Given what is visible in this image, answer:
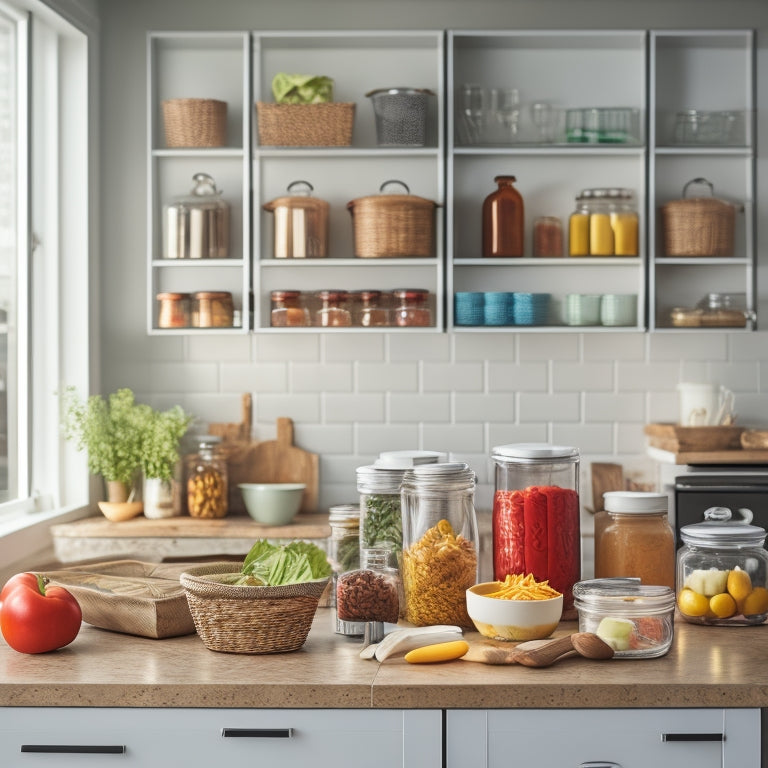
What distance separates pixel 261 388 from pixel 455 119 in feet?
4.79

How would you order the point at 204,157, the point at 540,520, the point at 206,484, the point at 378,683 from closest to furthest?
the point at 378,683 < the point at 540,520 < the point at 206,484 < the point at 204,157

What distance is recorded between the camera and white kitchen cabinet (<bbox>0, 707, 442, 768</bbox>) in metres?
1.74

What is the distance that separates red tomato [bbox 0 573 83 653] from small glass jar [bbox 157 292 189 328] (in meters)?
2.41

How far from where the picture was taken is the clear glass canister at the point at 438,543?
6.71 feet

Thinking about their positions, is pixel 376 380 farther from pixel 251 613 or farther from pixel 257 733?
pixel 257 733

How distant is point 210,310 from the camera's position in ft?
14.0

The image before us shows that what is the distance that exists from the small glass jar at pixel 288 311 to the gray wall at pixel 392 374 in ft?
0.93

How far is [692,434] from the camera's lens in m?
4.16

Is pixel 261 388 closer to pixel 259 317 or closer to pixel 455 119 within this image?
pixel 259 317

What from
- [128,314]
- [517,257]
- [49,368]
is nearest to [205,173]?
[128,314]

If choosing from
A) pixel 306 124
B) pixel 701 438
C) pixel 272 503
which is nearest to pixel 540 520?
pixel 272 503

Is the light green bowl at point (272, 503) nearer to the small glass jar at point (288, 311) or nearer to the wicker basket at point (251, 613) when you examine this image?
the small glass jar at point (288, 311)

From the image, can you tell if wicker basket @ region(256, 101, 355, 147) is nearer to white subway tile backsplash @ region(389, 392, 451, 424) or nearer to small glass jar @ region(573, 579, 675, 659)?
white subway tile backsplash @ region(389, 392, 451, 424)

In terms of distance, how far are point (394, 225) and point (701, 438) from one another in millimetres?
1545
